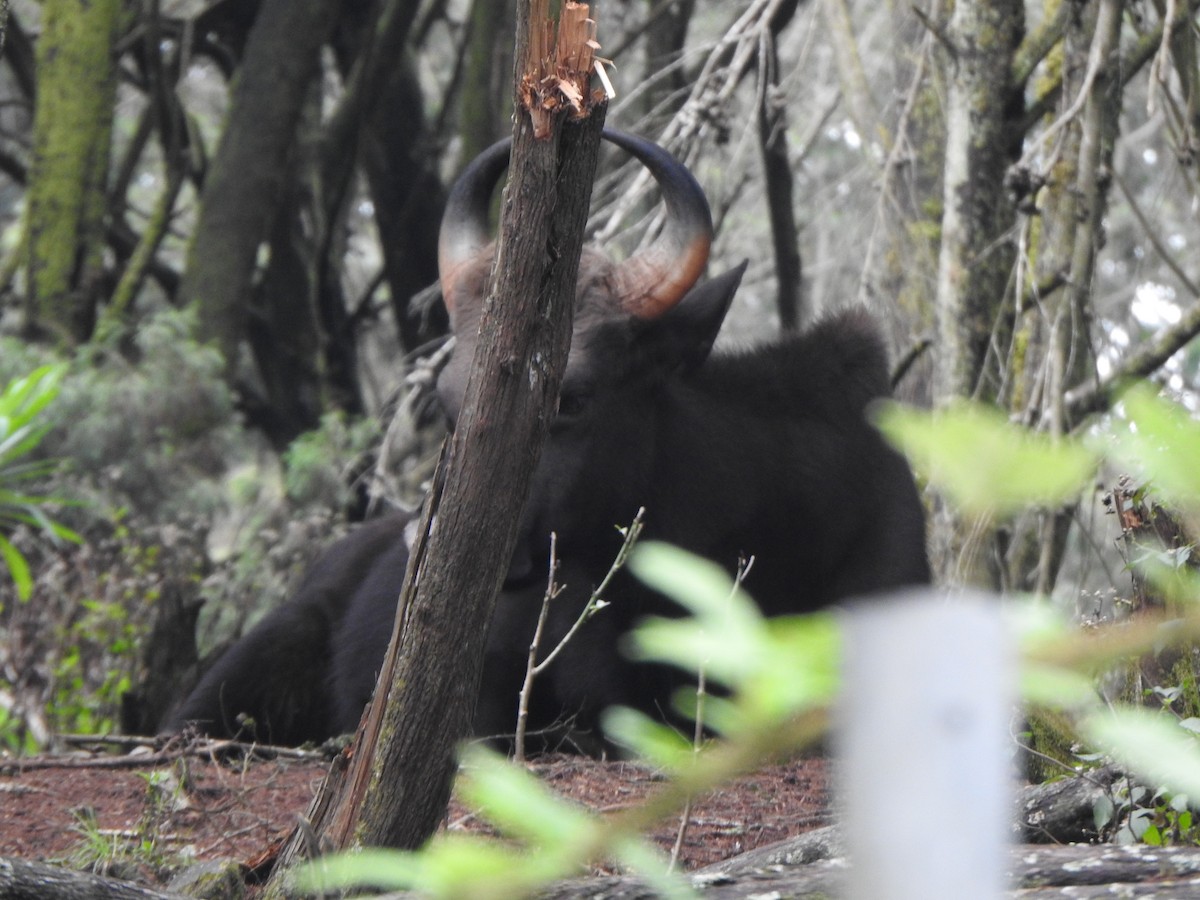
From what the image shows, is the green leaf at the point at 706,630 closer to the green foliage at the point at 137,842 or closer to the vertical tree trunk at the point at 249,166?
the green foliage at the point at 137,842

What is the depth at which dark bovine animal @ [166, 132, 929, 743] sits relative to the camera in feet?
18.1

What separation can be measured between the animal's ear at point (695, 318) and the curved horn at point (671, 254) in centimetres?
7

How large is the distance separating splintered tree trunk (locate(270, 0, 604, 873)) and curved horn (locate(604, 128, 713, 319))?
9.33ft

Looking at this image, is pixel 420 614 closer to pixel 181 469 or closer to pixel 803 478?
pixel 803 478

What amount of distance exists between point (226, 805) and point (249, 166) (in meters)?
8.27

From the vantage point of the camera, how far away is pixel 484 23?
41.2 feet

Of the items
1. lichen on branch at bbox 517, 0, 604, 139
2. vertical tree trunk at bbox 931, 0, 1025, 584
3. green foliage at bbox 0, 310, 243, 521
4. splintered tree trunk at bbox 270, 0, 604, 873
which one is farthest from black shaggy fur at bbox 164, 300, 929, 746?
green foliage at bbox 0, 310, 243, 521

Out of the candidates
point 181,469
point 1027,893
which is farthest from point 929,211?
point 1027,893

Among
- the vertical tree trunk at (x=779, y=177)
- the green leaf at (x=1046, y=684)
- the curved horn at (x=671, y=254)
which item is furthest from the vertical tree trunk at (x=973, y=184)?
the green leaf at (x=1046, y=684)

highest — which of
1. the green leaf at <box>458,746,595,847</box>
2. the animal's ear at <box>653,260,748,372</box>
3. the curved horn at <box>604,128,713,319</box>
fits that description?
the curved horn at <box>604,128,713,319</box>

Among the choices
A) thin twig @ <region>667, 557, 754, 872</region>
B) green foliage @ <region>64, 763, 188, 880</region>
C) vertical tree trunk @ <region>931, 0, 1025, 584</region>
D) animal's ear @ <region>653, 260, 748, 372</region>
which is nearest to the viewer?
thin twig @ <region>667, 557, 754, 872</region>

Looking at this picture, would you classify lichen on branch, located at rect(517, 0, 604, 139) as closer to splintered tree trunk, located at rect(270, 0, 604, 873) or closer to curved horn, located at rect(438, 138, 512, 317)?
splintered tree trunk, located at rect(270, 0, 604, 873)

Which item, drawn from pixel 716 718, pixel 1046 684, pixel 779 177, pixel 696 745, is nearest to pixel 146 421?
pixel 779 177

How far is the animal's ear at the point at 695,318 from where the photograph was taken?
19.0ft
